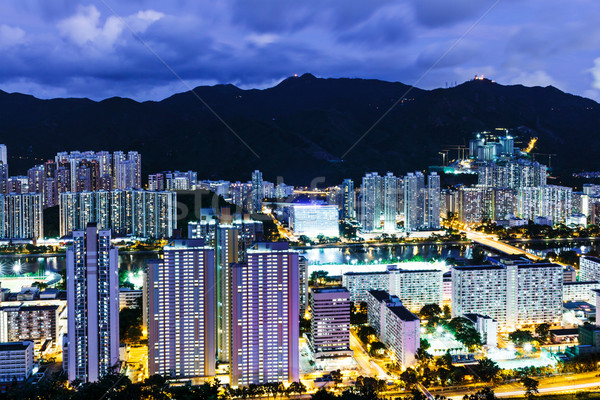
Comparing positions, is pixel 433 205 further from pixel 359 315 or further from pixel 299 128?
pixel 299 128

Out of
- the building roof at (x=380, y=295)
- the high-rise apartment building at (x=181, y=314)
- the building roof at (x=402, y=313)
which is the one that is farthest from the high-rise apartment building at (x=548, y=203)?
the high-rise apartment building at (x=181, y=314)

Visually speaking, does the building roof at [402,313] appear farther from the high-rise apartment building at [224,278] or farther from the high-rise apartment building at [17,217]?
the high-rise apartment building at [17,217]

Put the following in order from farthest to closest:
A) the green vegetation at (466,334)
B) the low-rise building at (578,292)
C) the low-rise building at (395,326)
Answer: the low-rise building at (578,292) → the green vegetation at (466,334) → the low-rise building at (395,326)

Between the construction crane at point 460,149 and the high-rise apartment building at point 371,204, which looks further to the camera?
the construction crane at point 460,149

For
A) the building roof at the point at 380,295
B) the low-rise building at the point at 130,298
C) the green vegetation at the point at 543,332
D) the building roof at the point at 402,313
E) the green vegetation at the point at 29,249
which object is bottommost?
the green vegetation at the point at 543,332

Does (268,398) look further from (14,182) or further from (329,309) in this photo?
(14,182)

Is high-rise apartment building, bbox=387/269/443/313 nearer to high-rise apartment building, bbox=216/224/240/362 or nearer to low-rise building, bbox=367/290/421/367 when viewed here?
low-rise building, bbox=367/290/421/367
